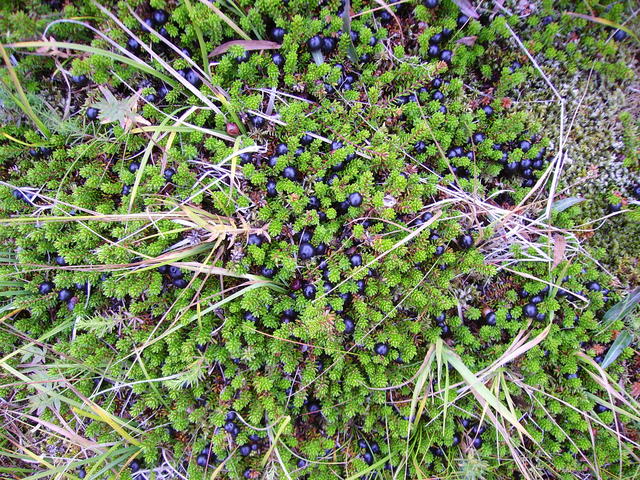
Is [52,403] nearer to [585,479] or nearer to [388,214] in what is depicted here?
[388,214]

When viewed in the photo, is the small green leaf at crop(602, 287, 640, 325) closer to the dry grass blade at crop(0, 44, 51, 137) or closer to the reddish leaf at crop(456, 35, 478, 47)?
the reddish leaf at crop(456, 35, 478, 47)

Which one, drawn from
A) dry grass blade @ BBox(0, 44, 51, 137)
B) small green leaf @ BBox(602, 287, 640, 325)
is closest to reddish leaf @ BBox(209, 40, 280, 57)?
dry grass blade @ BBox(0, 44, 51, 137)

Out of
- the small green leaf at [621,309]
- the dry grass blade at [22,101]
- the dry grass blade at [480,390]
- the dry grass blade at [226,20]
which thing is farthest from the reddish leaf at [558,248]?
the dry grass blade at [22,101]

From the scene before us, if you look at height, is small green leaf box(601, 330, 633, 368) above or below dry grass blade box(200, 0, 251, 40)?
below

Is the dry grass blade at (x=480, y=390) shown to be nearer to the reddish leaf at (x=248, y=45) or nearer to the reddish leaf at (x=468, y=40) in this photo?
the reddish leaf at (x=468, y=40)

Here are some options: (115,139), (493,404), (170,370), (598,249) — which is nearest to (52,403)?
(170,370)

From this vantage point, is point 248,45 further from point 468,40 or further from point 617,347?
point 617,347

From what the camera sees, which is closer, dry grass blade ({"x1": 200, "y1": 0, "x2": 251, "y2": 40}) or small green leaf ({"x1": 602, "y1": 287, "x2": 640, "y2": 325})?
dry grass blade ({"x1": 200, "y1": 0, "x2": 251, "y2": 40})

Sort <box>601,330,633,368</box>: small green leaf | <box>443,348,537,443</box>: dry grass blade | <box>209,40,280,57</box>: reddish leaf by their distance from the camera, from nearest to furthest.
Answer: <box>443,348,537,443</box>: dry grass blade < <box>209,40,280,57</box>: reddish leaf < <box>601,330,633,368</box>: small green leaf
